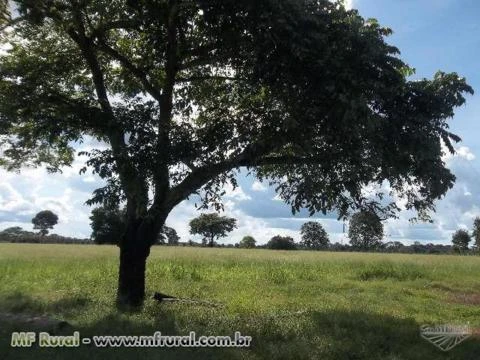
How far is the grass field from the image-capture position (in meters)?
10.7

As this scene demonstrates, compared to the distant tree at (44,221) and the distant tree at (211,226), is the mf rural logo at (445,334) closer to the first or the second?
the distant tree at (211,226)

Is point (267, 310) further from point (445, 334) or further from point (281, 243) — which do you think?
point (281, 243)

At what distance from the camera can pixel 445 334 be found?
12281 millimetres

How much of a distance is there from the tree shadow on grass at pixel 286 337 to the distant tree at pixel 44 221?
12024 centimetres

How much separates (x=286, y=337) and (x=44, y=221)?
410ft

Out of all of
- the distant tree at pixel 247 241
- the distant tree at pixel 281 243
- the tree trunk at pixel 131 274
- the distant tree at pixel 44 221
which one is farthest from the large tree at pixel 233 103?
the distant tree at pixel 44 221

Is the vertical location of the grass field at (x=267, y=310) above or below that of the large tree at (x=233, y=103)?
below

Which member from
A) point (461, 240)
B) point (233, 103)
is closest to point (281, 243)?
point (461, 240)

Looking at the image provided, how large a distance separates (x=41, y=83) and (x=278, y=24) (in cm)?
828

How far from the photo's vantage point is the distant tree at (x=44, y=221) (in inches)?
4998

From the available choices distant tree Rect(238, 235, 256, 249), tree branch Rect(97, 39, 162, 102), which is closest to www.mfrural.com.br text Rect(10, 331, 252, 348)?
tree branch Rect(97, 39, 162, 102)

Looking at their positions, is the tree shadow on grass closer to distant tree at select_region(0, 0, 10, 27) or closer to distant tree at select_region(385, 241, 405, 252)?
→ distant tree at select_region(0, 0, 10, 27)

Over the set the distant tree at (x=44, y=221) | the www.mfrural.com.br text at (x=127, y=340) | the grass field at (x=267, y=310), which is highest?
the distant tree at (x=44, y=221)

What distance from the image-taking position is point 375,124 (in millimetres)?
11281
